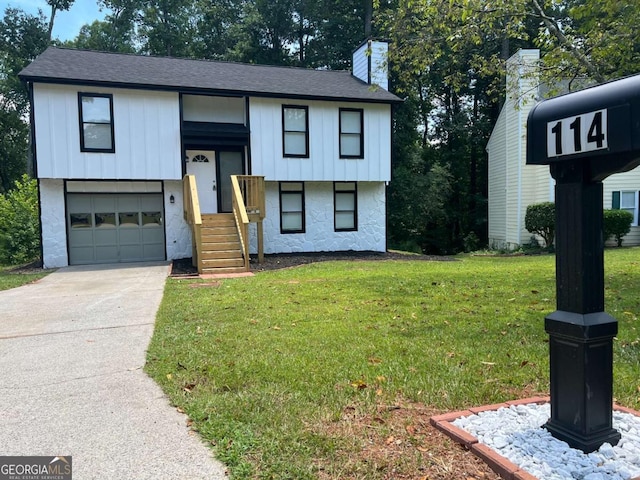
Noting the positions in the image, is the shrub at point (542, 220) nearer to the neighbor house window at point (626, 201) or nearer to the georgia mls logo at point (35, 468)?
the neighbor house window at point (626, 201)

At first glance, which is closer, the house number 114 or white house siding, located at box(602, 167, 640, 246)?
the house number 114

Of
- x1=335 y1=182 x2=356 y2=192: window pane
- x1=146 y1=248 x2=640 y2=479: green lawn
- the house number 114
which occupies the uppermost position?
x1=335 y1=182 x2=356 y2=192: window pane

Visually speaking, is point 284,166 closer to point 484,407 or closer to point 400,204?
point 400,204

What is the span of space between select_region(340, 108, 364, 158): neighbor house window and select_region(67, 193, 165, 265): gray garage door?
21.5 ft

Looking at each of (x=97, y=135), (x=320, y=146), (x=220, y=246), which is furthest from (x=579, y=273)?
(x=97, y=135)

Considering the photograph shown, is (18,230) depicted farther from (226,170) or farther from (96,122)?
(226,170)

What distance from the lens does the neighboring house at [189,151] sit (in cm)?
1358

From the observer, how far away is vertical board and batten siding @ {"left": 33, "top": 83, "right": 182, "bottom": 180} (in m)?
13.2

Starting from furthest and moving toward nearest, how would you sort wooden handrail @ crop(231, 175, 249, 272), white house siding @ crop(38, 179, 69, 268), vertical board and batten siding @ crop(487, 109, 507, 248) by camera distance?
vertical board and batten siding @ crop(487, 109, 507, 248) < white house siding @ crop(38, 179, 69, 268) < wooden handrail @ crop(231, 175, 249, 272)

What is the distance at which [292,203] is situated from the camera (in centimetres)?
1634

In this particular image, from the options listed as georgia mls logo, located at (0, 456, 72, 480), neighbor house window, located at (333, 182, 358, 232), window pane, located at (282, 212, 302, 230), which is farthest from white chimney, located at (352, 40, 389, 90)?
georgia mls logo, located at (0, 456, 72, 480)

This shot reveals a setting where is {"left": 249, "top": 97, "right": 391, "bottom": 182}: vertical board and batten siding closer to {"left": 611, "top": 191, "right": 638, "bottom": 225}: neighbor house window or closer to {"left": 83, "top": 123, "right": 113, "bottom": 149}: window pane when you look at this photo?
{"left": 83, "top": 123, "right": 113, "bottom": 149}: window pane

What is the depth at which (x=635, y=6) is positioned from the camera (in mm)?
7164

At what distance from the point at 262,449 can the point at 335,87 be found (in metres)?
15.6
